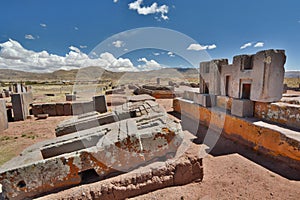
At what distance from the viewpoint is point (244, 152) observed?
4.46 metres

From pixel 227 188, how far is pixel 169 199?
121 cm

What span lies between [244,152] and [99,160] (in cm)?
405

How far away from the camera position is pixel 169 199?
2.49 meters

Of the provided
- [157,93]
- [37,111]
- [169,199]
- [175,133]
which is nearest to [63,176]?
[169,199]

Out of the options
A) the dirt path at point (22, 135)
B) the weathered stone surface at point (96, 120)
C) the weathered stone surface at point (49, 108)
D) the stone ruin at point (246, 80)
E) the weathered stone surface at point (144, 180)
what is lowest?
the dirt path at point (22, 135)

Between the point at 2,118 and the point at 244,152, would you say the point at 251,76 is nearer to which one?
the point at 244,152

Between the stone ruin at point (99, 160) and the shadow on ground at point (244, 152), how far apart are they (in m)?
1.96

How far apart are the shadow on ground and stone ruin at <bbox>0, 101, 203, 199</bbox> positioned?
196 cm

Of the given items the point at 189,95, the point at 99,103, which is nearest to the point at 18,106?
the point at 99,103

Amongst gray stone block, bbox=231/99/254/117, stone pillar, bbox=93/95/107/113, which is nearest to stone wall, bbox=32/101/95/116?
stone pillar, bbox=93/95/107/113

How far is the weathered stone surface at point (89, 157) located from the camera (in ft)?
7.09

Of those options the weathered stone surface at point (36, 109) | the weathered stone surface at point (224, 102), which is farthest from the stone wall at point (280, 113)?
the weathered stone surface at point (36, 109)

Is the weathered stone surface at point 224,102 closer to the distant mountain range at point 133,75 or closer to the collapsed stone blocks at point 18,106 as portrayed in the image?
the collapsed stone blocks at point 18,106

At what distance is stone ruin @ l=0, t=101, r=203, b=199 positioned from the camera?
2.18 metres
